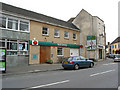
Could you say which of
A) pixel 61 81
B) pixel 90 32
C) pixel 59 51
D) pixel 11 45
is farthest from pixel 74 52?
pixel 61 81

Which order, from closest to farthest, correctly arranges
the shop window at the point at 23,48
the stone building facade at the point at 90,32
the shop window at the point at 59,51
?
the shop window at the point at 23,48 < the shop window at the point at 59,51 < the stone building facade at the point at 90,32

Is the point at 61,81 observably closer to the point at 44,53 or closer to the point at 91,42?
the point at 44,53

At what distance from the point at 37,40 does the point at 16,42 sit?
334cm

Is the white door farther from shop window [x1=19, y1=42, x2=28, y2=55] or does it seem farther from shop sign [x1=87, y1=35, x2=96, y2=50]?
shop window [x1=19, y1=42, x2=28, y2=55]

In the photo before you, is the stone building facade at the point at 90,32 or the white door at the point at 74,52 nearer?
the white door at the point at 74,52

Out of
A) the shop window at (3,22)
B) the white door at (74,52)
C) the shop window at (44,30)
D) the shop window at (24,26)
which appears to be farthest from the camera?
the white door at (74,52)

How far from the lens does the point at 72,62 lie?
13.5 metres

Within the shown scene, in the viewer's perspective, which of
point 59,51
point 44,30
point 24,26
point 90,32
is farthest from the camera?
point 90,32

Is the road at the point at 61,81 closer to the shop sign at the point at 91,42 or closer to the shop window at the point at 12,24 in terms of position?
the shop window at the point at 12,24

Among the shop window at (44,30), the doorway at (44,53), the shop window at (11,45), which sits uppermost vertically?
the shop window at (44,30)

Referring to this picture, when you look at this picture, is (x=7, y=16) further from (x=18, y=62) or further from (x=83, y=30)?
(x=83, y=30)

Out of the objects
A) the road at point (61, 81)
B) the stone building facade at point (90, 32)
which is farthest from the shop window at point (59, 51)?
the road at point (61, 81)

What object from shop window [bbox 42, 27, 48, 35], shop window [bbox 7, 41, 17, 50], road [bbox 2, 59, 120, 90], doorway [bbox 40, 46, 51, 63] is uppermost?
shop window [bbox 42, 27, 48, 35]

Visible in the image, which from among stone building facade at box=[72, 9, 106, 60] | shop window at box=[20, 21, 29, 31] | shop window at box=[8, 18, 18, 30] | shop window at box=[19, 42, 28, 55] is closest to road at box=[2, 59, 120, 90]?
shop window at box=[19, 42, 28, 55]
